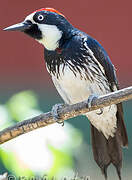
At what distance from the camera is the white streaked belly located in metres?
2.13

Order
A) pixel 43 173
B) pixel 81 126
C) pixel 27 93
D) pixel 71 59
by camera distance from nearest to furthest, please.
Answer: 1. pixel 43 173
2. pixel 27 93
3. pixel 71 59
4. pixel 81 126

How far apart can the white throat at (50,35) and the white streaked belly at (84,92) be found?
0.12 metres

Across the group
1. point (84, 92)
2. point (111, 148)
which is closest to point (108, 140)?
point (111, 148)

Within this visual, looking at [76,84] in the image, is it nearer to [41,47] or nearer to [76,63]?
[76,63]

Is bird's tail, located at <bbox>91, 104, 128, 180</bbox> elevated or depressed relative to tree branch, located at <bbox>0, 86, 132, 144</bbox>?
depressed

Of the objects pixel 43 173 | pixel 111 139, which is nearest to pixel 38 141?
pixel 43 173

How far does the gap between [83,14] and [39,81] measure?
69cm

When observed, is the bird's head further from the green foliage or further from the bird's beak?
the green foliage

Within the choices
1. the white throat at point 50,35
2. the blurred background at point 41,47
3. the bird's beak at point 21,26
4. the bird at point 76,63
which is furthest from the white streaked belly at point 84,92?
the blurred background at point 41,47

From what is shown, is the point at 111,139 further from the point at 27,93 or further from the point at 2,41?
the point at 2,41

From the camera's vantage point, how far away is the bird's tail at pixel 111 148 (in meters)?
2.20

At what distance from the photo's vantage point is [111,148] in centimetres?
224

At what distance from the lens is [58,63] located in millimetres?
2113

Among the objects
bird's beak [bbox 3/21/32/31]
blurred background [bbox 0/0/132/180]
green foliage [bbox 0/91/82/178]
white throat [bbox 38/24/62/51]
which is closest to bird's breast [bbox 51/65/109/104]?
white throat [bbox 38/24/62/51]
